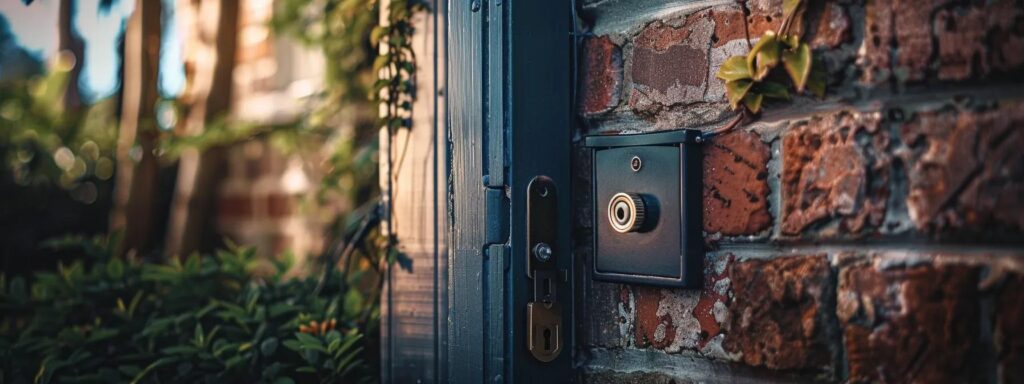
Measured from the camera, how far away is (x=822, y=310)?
0.99 meters

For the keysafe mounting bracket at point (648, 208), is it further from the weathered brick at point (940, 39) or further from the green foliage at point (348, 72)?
the green foliage at point (348, 72)

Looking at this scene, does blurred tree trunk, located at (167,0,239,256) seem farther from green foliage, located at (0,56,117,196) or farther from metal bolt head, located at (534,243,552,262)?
metal bolt head, located at (534,243,552,262)

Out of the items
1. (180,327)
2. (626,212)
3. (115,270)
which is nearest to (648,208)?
(626,212)

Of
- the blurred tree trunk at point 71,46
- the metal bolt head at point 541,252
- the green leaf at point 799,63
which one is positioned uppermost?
the blurred tree trunk at point 71,46

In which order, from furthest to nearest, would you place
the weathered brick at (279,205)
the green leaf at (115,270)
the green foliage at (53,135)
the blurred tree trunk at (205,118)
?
the weathered brick at (279,205)
the green foliage at (53,135)
the blurred tree trunk at (205,118)
the green leaf at (115,270)

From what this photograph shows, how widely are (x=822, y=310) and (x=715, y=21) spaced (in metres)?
0.41

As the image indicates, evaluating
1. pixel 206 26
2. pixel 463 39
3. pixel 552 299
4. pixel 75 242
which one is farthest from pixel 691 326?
pixel 206 26

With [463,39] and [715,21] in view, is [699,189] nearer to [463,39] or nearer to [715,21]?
[715,21]

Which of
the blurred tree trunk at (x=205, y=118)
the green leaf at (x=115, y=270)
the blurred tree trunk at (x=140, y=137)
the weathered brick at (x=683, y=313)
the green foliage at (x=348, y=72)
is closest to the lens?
the weathered brick at (x=683, y=313)

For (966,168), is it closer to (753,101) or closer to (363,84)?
(753,101)

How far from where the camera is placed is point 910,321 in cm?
92

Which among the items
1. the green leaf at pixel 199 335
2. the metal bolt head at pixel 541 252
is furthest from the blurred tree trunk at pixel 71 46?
the metal bolt head at pixel 541 252

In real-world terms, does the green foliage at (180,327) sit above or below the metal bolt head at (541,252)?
below

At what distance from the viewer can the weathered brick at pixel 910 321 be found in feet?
2.92
